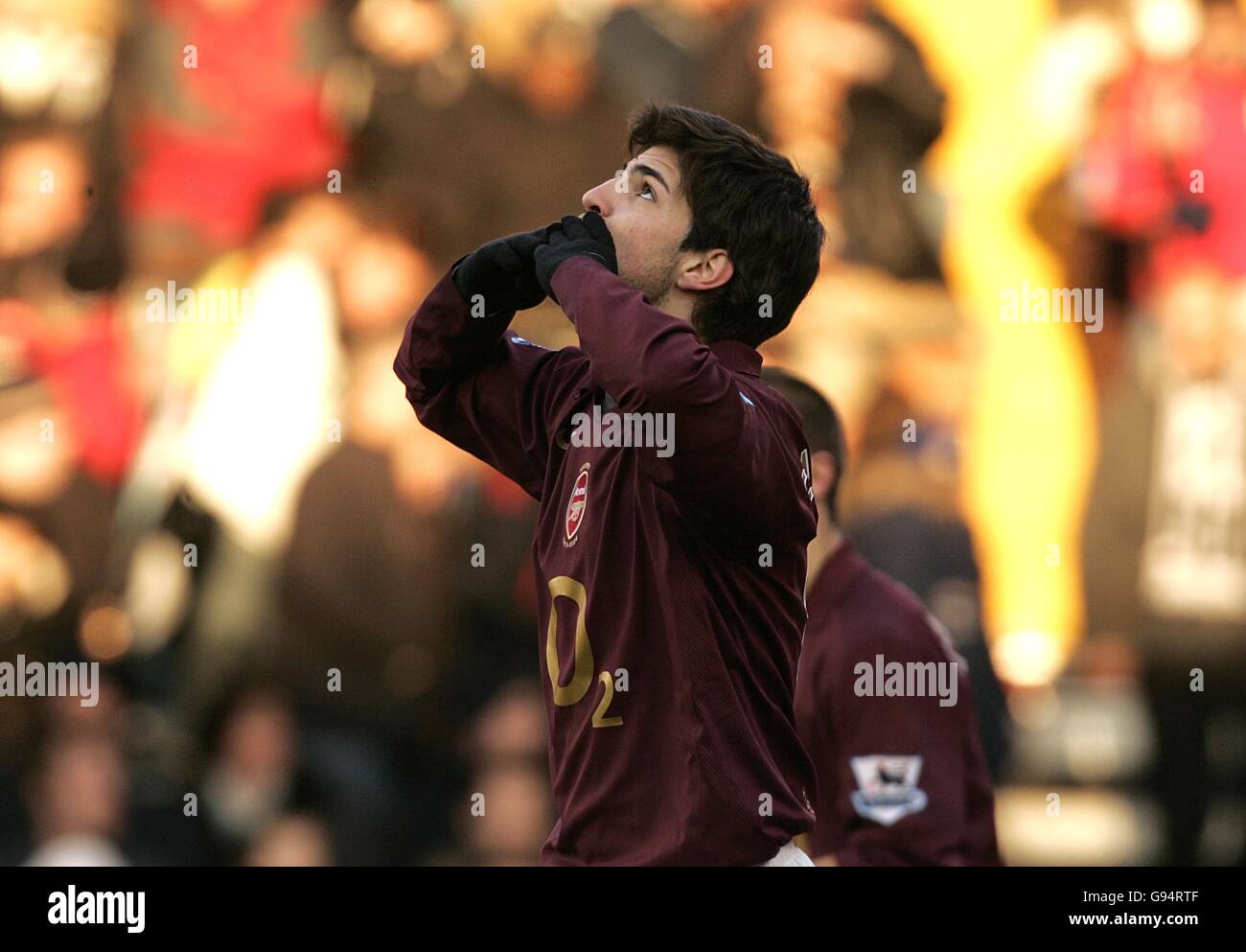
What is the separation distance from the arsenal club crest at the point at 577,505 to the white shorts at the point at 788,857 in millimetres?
599

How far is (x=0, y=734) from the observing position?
8000 mm

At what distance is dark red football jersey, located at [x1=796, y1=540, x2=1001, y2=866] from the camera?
4258mm

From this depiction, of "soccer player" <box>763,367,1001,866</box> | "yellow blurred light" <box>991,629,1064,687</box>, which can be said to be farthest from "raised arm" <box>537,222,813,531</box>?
"yellow blurred light" <box>991,629,1064,687</box>

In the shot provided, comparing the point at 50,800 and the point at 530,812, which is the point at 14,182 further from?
the point at 530,812

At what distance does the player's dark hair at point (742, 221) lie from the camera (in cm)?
315

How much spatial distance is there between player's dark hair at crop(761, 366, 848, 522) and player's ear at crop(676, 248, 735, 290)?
1.47m

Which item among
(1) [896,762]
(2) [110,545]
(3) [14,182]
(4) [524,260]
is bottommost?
(1) [896,762]

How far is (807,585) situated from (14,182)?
17.4 feet

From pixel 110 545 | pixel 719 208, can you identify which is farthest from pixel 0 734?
pixel 719 208

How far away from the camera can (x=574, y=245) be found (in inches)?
120

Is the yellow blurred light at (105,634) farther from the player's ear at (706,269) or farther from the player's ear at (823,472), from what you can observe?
the player's ear at (706,269)

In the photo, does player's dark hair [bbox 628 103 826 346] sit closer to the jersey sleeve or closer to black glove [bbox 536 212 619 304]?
black glove [bbox 536 212 619 304]

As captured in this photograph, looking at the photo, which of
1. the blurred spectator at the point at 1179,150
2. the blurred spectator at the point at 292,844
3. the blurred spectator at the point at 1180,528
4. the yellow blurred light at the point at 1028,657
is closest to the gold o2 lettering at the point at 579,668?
the blurred spectator at the point at 292,844

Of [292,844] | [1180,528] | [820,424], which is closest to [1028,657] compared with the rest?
[1180,528]
